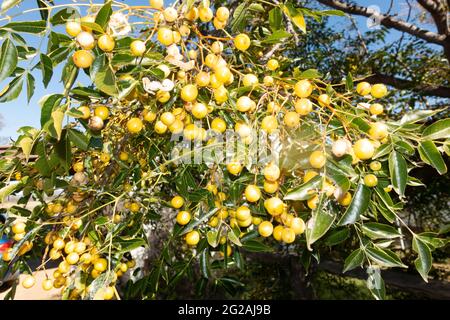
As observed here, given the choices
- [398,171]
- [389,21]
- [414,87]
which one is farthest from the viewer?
[414,87]

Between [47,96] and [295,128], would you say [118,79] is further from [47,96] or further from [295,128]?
[295,128]

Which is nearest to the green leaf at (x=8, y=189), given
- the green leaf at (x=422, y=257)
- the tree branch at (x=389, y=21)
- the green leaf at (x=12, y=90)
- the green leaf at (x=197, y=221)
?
the green leaf at (x=12, y=90)

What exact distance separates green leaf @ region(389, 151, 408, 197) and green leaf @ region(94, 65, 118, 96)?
0.64 m

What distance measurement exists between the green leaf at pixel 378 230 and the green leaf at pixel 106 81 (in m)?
0.75

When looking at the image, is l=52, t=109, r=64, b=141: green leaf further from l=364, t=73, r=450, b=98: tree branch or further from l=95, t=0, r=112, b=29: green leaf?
l=364, t=73, r=450, b=98: tree branch

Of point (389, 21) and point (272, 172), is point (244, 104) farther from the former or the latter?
point (389, 21)

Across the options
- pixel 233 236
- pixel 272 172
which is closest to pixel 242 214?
pixel 233 236

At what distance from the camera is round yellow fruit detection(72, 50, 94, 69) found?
638 mm

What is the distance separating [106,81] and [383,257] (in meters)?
0.84

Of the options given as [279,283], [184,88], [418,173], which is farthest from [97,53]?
[279,283]

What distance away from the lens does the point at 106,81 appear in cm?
64

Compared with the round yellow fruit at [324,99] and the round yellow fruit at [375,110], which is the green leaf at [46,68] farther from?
the round yellow fruit at [375,110]
